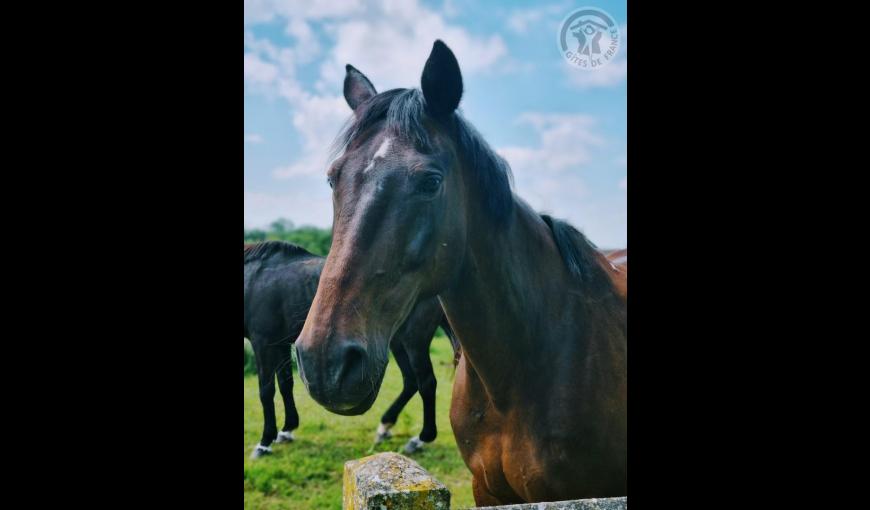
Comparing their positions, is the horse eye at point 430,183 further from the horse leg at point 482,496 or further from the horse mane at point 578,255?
the horse leg at point 482,496

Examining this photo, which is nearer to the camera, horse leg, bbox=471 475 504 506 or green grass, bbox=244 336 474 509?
horse leg, bbox=471 475 504 506

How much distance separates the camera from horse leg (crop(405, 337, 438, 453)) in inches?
101

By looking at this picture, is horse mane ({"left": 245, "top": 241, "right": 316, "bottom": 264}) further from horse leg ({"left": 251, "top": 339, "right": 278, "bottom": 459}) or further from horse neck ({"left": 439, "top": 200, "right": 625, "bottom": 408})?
horse neck ({"left": 439, "top": 200, "right": 625, "bottom": 408})

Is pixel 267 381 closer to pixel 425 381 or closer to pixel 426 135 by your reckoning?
pixel 425 381

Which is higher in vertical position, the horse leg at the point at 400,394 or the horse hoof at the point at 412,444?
the horse leg at the point at 400,394

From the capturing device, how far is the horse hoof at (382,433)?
2773 mm

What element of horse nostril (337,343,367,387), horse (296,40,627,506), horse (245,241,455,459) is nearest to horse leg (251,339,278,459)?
horse (245,241,455,459)

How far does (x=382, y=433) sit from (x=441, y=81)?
6.10 ft

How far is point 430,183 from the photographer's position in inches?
59.4

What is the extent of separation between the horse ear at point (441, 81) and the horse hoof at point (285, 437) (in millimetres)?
1534

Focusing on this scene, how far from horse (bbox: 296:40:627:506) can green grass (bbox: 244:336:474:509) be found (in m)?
0.77

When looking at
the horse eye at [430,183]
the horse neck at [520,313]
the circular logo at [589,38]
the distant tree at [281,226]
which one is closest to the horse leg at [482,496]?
the horse neck at [520,313]

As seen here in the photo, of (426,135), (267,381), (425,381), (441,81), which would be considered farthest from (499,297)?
(267,381)
